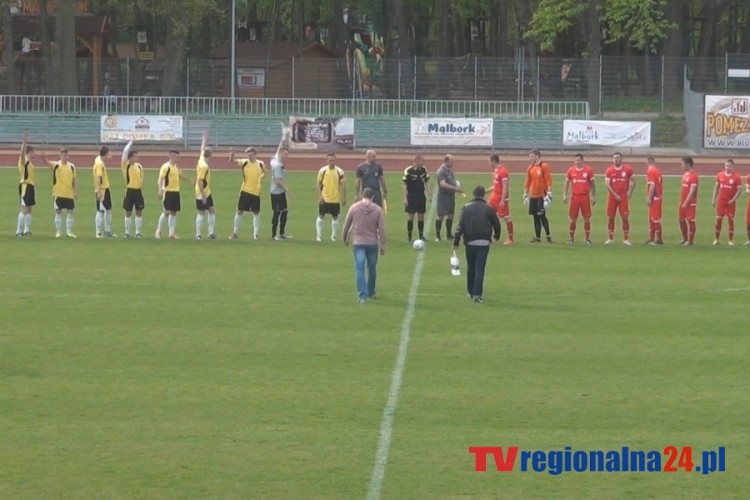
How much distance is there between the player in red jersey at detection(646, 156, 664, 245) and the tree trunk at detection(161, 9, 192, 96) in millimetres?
38528

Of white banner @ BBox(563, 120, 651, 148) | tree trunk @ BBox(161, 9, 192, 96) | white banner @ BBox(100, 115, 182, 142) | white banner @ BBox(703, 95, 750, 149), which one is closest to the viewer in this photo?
white banner @ BBox(703, 95, 750, 149)

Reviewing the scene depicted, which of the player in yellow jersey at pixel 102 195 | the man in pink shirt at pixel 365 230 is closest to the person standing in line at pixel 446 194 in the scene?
the player in yellow jersey at pixel 102 195

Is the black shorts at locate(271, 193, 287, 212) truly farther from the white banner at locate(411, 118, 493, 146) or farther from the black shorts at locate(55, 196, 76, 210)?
the white banner at locate(411, 118, 493, 146)

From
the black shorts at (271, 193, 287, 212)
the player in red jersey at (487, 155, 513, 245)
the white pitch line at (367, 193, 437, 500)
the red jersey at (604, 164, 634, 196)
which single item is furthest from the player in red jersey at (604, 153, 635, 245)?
the white pitch line at (367, 193, 437, 500)

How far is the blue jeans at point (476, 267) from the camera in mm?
20188

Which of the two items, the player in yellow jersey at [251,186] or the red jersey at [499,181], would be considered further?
the player in yellow jersey at [251,186]

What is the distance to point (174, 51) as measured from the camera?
66375 mm

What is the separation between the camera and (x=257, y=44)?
83.9 m

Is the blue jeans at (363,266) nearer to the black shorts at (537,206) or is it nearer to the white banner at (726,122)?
the black shorts at (537,206)

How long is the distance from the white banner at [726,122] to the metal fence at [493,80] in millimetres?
6636

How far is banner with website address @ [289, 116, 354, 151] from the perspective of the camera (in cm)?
5197

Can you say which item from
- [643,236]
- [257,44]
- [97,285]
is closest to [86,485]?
[97,285]

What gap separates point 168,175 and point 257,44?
186 feet

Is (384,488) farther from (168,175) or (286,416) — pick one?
(168,175)
